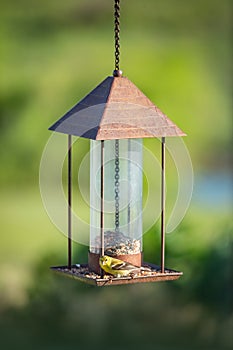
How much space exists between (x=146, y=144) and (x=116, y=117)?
304 centimetres

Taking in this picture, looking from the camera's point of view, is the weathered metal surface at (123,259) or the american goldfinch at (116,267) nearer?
the american goldfinch at (116,267)

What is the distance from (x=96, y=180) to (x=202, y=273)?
3199 mm

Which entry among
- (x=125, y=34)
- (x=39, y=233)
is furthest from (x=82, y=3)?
(x=39, y=233)

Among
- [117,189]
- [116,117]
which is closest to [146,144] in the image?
[117,189]

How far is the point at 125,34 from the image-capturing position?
6.05 meters

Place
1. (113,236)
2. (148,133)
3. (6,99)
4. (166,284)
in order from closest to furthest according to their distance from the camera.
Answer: (148,133) → (113,236) → (6,99) → (166,284)

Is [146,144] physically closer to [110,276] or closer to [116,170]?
[116,170]

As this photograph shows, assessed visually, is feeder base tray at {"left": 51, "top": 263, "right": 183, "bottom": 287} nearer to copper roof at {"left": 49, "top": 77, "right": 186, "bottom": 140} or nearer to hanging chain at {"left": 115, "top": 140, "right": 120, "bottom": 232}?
hanging chain at {"left": 115, "top": 140, "right": 120, "bottom": 232}

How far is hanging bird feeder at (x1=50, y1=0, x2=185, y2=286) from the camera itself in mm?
2842

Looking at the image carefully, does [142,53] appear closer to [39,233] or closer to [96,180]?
[39,233]

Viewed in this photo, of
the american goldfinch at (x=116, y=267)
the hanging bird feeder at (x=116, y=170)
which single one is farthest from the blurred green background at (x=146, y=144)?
the american goldfinch at (x=116, y=267)

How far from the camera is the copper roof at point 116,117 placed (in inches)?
111

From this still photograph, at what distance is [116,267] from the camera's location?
285 centimetres

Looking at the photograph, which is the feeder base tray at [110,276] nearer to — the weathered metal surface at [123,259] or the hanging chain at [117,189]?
the weathered metal surface at [123,259]
